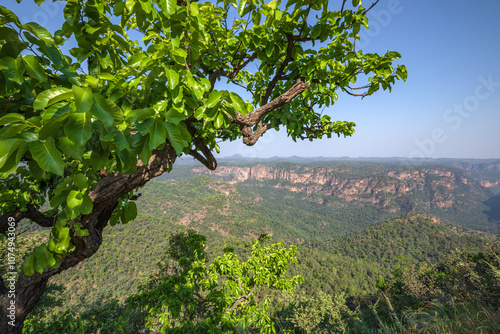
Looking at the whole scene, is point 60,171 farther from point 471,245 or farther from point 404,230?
point 404,230

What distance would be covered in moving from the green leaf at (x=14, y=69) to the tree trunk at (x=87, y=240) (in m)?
1.25

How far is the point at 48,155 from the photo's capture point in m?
0.85

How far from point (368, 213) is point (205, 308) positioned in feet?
619

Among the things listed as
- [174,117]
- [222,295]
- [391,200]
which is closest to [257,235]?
[222,295]

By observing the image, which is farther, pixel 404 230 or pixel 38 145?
pixel 404 230

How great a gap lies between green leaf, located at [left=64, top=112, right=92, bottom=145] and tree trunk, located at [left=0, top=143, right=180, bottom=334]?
1471 millimetres

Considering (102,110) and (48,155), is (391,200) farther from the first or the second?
(48,155)

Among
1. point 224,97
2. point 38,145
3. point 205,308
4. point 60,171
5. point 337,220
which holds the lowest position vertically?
point 337,220

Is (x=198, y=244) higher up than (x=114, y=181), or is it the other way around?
(x=114, y=181)

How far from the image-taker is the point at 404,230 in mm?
98500

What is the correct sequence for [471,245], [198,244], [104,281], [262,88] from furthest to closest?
[471,245], [104,281], [198,244], [262,88]

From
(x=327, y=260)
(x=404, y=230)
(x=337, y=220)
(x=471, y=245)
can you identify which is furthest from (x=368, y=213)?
(x=327, y=260)

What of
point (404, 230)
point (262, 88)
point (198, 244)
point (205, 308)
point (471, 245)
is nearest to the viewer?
point (262, 88)

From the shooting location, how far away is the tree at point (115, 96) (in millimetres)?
873
